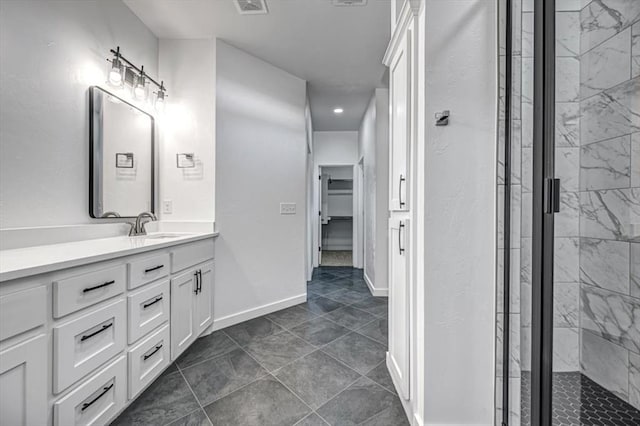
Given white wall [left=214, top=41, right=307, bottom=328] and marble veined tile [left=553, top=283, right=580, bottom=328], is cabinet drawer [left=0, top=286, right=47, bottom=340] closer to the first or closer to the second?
white wall [left=214, top=41, right=307, bottom=328]

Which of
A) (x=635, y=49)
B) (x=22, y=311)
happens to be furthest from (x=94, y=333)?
(x=635, y=49)

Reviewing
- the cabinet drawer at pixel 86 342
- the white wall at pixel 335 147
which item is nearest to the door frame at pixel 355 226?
the white wall at pixel 335 147

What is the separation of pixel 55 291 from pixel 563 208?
76.3 inches

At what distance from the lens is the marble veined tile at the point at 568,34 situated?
1022 mm

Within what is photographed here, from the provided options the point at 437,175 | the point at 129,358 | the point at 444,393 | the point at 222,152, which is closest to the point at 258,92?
the point at 222,152

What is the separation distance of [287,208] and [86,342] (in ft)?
7.11

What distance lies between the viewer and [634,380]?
1.02 m

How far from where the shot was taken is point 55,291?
1.06m

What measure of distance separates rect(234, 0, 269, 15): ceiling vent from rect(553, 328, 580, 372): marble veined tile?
8.82ft

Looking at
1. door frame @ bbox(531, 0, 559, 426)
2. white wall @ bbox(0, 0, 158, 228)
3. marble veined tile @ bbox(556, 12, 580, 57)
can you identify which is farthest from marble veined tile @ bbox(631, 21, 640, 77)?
white wall @ bbox(0, 0, 158, 228)

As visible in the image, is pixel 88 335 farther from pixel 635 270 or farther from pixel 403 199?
pixel 635 270

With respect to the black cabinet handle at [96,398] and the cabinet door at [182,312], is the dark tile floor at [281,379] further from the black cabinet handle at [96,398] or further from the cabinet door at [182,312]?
the black cabinet handle at [96,398]

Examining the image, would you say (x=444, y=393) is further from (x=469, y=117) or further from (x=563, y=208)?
(x=469, y=117)

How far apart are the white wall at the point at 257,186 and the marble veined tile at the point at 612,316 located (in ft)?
8.11
